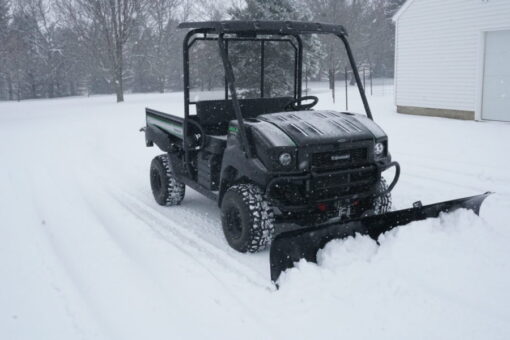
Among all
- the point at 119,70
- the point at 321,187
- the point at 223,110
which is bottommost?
the point at 321,187

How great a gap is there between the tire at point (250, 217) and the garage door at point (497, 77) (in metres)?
10.4

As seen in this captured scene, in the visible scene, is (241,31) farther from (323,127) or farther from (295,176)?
(295,176)

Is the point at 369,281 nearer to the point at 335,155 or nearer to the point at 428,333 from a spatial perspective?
the point at 428,333

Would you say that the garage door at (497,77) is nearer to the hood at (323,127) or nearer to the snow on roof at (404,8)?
the snow on roof at (404,8)

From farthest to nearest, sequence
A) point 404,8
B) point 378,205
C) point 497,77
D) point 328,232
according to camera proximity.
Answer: point 404,8
point 497,77
point 378,205
point 328,232

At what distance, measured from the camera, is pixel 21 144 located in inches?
484

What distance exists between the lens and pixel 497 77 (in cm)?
1280

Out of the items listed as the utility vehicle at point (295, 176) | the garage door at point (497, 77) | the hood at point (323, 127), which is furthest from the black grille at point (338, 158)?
the garage door at point (497, 77)

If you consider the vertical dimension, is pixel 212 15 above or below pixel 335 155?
above

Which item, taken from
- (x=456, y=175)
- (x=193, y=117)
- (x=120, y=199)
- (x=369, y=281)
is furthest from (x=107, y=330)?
(x=456, y=175)

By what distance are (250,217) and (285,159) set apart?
60 centimetres

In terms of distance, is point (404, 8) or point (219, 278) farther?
point (404, 8)

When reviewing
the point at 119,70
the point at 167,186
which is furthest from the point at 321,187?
the point at 119,70

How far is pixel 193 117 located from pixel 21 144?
8369 millimetres
